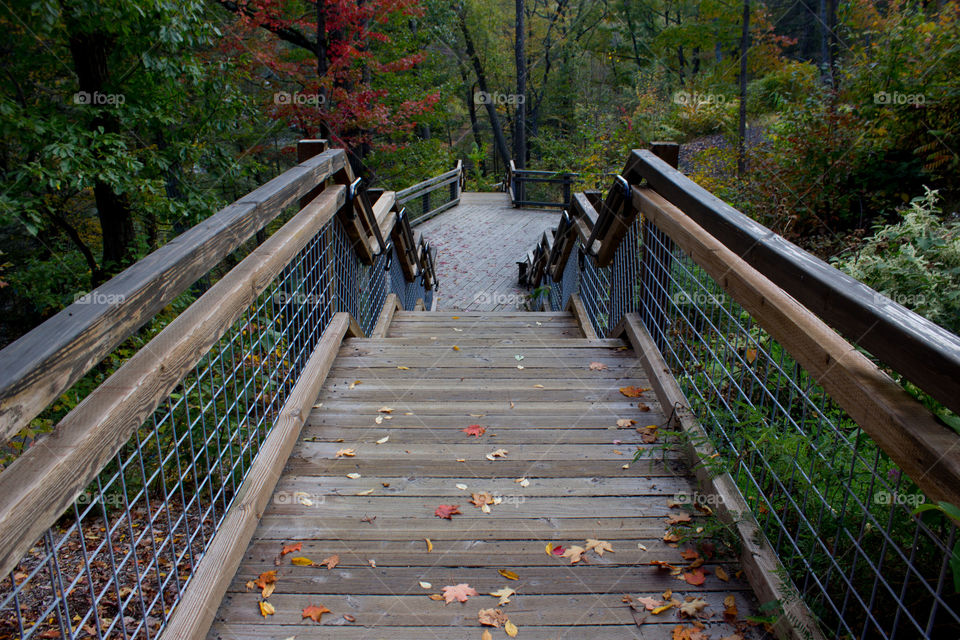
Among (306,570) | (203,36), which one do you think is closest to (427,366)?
(306,570)

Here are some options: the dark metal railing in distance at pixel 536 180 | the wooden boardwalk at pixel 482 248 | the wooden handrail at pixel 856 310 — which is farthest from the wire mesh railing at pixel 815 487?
the dark metal railing in distance at pixel 536 180

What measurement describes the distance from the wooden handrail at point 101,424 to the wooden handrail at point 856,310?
172cm

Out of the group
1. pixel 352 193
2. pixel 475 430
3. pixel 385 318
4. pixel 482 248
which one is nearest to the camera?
pixel 475 430

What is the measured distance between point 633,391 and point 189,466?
7.40 ft

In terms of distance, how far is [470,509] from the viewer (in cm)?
239

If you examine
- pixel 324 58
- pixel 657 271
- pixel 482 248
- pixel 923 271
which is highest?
pixel 324 58

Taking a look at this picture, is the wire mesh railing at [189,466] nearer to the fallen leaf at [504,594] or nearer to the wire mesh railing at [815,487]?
the fallen leaf at [504,594]

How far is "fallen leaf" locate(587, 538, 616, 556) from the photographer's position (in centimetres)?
216

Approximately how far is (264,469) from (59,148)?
6.09m

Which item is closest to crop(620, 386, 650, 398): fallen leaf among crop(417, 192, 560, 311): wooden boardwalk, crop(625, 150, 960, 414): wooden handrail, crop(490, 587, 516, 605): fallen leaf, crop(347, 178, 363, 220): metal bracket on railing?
crop(625, 150, 960, 414): wooden handrail

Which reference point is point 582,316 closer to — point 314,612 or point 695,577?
point 695,577

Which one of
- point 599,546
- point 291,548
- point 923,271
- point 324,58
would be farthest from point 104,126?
point 923,271

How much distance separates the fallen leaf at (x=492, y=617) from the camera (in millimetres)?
1854

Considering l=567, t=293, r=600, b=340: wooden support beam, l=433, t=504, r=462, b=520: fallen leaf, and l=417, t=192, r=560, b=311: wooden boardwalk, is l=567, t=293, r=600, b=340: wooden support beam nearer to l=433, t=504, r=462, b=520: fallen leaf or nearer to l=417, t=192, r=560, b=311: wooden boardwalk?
l=433, t=504, r=462, b=520: fallen leaf
